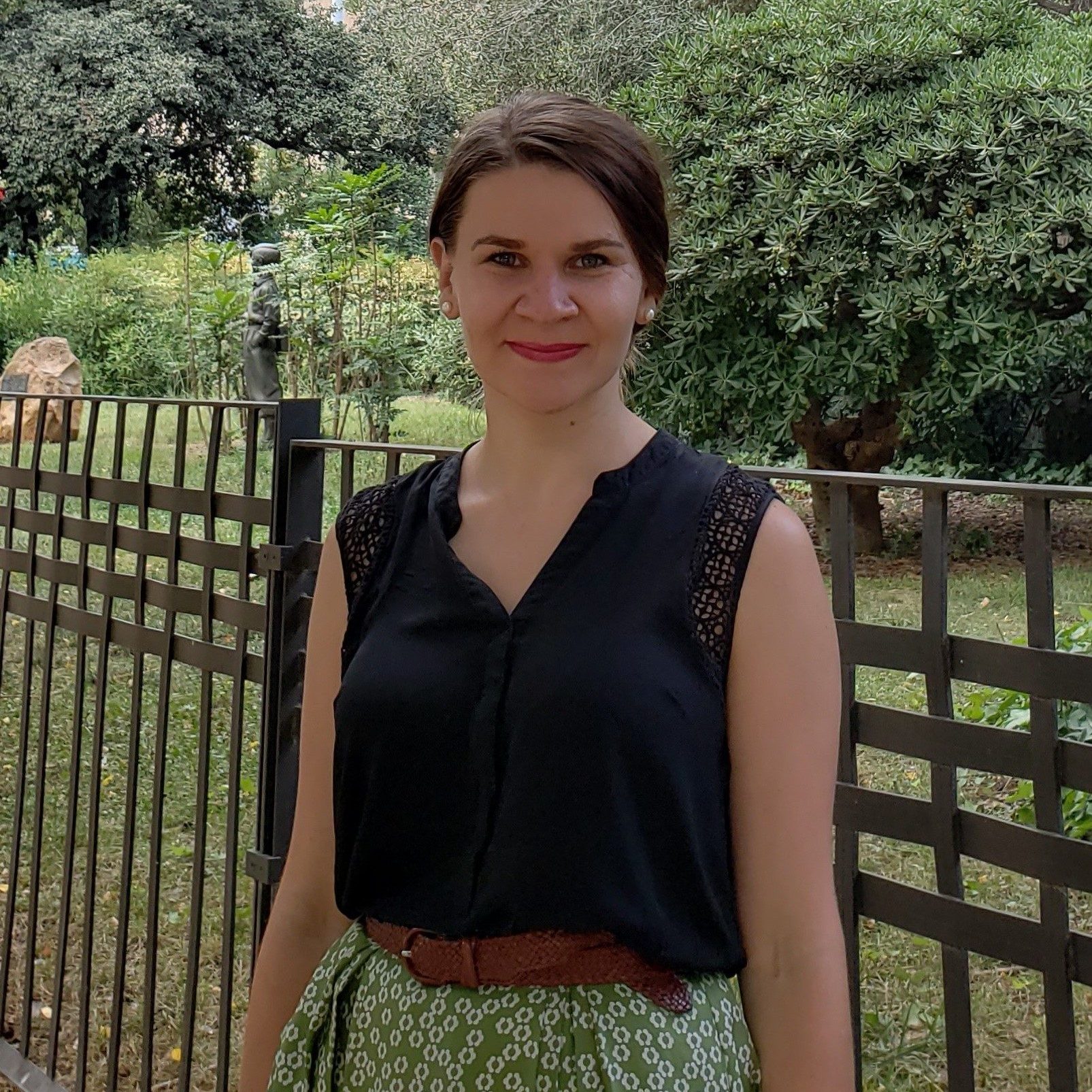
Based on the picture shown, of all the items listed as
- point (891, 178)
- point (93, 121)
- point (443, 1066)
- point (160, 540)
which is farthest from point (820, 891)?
point (93, 121)

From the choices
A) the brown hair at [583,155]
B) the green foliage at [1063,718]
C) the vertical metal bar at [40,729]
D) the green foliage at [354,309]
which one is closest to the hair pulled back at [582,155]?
the brown hair at [583,155]

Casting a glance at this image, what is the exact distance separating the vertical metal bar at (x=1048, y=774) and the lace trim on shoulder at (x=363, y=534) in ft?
2.04

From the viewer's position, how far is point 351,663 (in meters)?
1.24

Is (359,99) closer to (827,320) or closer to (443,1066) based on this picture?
(827,320)

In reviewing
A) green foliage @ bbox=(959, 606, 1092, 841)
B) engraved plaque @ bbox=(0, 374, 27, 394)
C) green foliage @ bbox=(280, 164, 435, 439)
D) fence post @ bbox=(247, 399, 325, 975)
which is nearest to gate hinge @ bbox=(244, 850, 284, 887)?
fence post @ bbox=(247, 399, 325, 975)

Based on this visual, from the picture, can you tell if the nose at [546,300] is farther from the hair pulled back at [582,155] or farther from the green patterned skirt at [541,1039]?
the green patterned skirt at [541,1039]

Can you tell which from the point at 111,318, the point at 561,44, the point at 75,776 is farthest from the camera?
the point at 111,318

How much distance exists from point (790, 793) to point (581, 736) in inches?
6.7

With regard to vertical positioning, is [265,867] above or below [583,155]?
below

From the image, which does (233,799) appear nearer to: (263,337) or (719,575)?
(719,575)

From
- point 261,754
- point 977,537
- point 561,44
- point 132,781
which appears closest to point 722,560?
point 261,754

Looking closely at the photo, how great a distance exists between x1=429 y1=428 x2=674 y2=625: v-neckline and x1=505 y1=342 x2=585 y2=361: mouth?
103 mm

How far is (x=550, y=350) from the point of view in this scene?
1.18 metres

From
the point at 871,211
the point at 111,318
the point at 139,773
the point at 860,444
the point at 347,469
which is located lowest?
the point at 139,773
